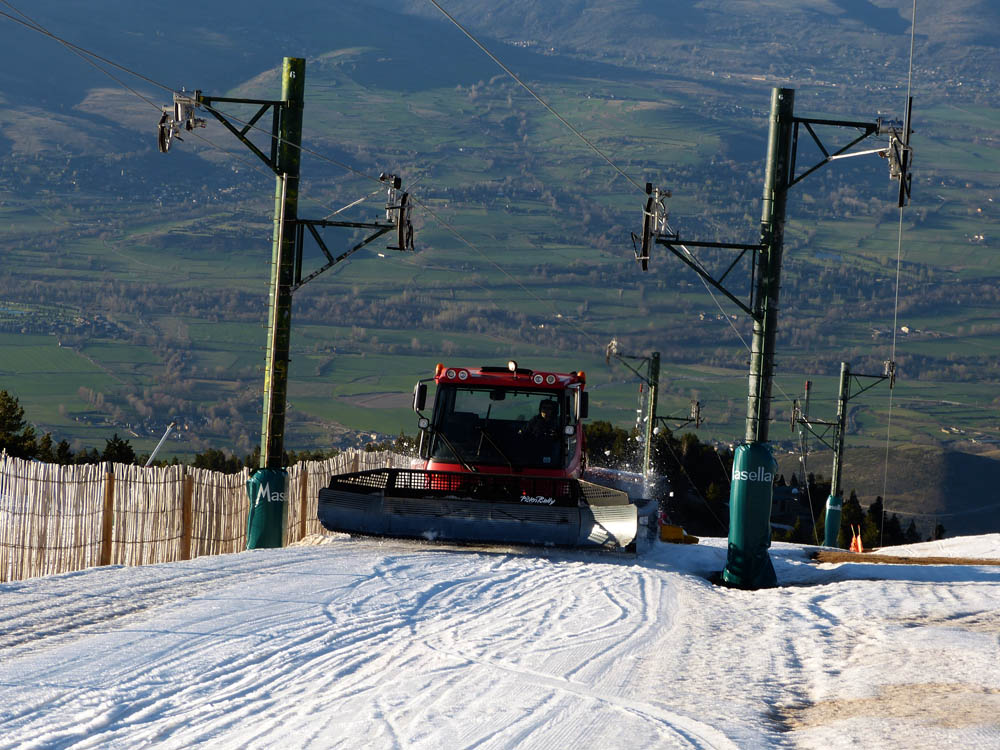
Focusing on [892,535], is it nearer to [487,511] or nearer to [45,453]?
[45,453]

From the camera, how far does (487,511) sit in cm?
1692

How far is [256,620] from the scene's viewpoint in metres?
10.4

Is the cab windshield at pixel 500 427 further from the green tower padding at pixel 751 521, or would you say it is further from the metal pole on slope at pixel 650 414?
the metal pole on slope at pixel 650 414


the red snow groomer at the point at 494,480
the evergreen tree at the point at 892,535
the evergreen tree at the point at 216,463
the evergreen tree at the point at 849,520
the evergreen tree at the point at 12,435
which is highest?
the red snow groomer at the point at 494,480

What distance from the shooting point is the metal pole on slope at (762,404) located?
1769cm

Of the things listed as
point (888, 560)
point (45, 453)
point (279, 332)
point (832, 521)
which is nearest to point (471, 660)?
point (279, 332)

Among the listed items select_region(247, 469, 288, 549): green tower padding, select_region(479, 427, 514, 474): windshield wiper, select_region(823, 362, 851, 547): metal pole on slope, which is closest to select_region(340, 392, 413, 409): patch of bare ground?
select_region(823, 362, 851, 547): metal pole on slope

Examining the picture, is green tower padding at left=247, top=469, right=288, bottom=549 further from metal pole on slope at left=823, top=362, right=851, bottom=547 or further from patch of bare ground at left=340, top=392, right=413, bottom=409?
patch of bare ground at left=340, top=392, right=413, bottom=409

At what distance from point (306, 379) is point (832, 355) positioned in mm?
76278

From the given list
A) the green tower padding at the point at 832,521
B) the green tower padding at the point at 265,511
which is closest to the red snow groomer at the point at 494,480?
the green tower padding at the point at 265,511

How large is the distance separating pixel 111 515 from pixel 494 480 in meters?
4.65

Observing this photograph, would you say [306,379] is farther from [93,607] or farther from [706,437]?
[93,607]

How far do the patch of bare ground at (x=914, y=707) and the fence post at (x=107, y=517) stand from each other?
991 cm

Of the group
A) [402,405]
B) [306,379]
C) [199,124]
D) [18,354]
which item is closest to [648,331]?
[306,379]
